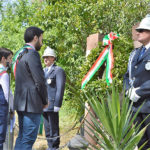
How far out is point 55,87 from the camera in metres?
5.37

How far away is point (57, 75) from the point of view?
530 centimetres

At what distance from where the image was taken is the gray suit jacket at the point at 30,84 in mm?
3677

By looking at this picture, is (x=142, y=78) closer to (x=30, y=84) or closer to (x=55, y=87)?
(x=30, y=84)

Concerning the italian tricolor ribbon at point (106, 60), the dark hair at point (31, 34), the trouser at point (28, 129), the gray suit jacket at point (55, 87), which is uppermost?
the dark hair at point (31, 34)

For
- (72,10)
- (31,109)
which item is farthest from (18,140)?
(72,10)

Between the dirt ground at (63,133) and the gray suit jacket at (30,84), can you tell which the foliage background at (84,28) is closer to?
the dirt ground at (63,133)

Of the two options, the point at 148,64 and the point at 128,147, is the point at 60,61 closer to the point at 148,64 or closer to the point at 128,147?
the point at 148,64

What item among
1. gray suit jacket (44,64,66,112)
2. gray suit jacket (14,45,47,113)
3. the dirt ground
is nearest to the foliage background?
gray suit jacket (44,64,66,112)

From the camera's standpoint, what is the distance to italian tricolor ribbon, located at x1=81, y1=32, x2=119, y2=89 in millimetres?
5035

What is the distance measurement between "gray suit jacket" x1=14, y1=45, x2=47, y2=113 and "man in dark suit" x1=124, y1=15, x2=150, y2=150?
1115 millimetres

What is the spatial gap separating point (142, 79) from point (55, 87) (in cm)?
230

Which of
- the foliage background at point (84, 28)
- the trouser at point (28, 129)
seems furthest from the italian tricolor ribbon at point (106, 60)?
the trouser at point (28, 129)

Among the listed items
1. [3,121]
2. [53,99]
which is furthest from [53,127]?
[3,121]

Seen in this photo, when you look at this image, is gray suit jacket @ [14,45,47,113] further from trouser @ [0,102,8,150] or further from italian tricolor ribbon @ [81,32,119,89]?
italian tricolor ribbon @ [81,32,119,89]
